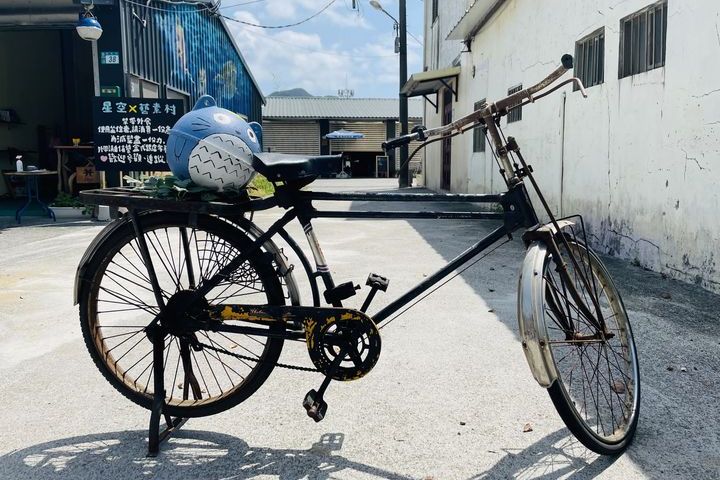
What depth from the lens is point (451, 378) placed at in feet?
10.9

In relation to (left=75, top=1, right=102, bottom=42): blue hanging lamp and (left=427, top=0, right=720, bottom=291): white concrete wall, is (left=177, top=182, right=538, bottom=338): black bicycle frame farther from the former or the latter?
(left=75, top=1, right=102, bottom=42): blue hanging lamp

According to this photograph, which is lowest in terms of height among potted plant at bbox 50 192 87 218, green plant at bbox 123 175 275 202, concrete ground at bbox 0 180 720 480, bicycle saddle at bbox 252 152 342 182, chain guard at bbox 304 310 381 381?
concrete ground at bbox 0 180 720 480

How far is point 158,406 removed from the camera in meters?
2.57

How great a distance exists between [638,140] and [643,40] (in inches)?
40.2

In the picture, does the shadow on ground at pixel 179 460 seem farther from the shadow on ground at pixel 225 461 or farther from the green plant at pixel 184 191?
the green plant at pixel 184 191

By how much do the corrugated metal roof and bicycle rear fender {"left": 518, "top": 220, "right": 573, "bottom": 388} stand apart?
30.9 meters

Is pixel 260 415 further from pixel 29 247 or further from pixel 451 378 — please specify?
pixel 29 247

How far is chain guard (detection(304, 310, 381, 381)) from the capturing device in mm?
2467

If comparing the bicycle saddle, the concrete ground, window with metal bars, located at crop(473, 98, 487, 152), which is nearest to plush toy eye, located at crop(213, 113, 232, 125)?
the bicycle saddle

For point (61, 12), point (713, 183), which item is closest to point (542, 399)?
point (713, 183)

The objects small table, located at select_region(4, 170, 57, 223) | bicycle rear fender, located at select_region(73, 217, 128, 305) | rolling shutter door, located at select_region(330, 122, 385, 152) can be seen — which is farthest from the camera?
rolling shutter door, located at select_region(330, 122, 385, 152)

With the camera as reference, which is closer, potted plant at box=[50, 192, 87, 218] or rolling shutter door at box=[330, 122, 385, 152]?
potted plant at box=[50, 192, 87, 218]

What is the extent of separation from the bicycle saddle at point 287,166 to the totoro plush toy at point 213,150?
0.26 feet

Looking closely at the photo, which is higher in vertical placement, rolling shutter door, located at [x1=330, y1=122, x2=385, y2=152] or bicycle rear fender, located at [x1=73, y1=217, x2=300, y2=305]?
rolling shutter door, located at [x1=330, y1=122, x2=385, y2=152]
